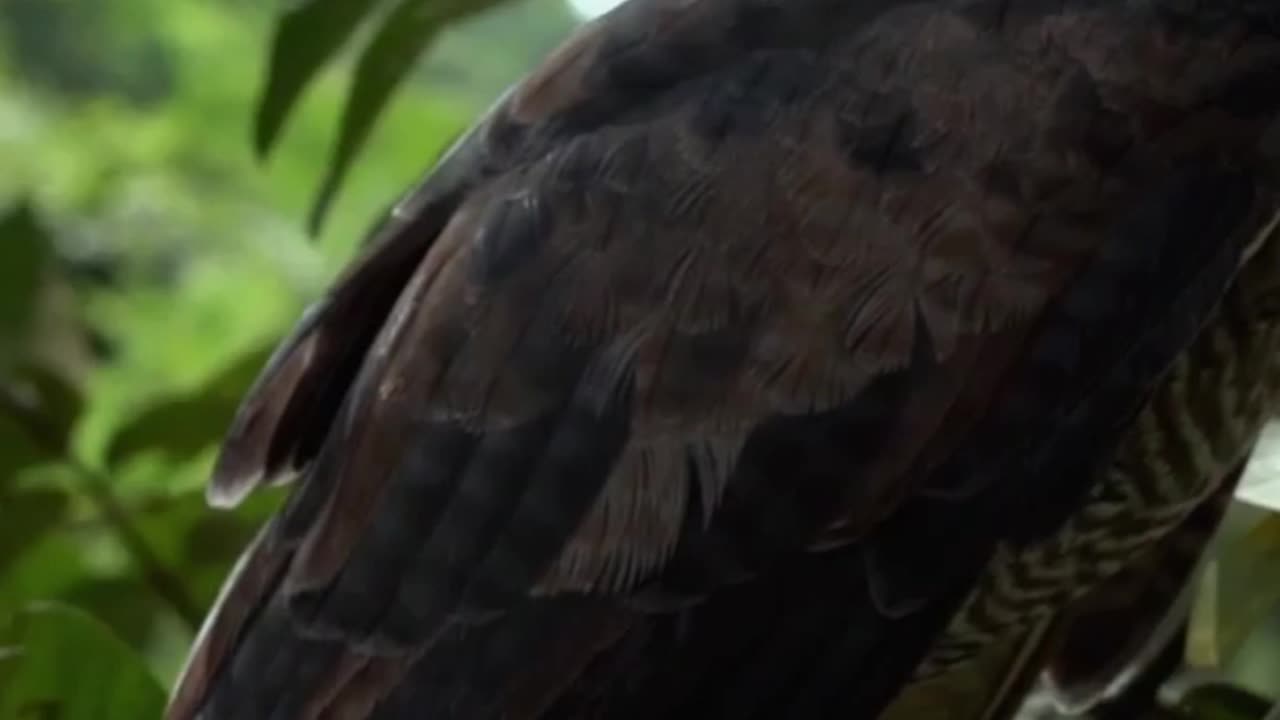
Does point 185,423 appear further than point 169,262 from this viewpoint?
No

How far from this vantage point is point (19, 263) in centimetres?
107

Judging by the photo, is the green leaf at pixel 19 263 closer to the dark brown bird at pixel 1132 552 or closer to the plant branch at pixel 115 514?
the plant branch at pixel 115 514

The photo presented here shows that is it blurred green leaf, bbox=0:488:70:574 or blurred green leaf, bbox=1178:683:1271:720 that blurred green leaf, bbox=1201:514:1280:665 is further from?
blurred green leaf, bbox=0:488:70:574

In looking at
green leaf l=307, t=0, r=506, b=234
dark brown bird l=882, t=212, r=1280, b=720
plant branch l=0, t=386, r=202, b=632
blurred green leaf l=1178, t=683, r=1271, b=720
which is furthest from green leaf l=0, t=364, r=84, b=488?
blurred green leaf l=1178, t=683, r=1271, b=720

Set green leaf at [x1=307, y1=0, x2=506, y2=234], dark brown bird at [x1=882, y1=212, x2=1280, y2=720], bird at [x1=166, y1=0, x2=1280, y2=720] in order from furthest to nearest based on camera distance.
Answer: green leaf at [x1=307, y1=0, x2=506, y2=234] → dark brown bird at [x1=882, y1=212, x2=1280, y2=720] → bird at [x1=166, y1=0, x2=1280, y2=720]

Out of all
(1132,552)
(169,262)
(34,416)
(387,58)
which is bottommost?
(169,262)

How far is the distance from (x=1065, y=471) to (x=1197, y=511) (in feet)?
0.82

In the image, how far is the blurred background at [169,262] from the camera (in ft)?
3.00

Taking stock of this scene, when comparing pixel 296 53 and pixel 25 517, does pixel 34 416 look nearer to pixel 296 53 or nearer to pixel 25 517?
pixel 25 517

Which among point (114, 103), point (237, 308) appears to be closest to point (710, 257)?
point (237, 308)

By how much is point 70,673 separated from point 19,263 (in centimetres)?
26

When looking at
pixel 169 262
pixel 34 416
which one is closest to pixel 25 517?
pixel 34 416

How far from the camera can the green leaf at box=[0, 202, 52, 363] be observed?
1.07 meters

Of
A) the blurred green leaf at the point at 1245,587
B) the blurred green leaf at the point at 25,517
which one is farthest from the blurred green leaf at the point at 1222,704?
the blurred green leaf at the point at 25,517
